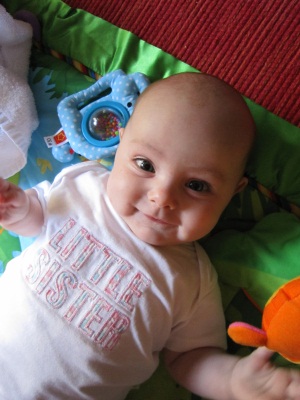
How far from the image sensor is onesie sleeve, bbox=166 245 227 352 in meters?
0.97

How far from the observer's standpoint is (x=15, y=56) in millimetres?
1239

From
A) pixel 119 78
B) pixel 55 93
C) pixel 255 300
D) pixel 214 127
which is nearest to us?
pixel 214 127

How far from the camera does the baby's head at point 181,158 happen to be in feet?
2.82

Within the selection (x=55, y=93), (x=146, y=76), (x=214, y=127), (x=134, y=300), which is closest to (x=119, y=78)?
(x=146, y=76)

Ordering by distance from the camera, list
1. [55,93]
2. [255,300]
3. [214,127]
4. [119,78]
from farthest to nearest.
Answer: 1. [55,93]
2. [119,78]
3. [255,300]
4. [214,127]

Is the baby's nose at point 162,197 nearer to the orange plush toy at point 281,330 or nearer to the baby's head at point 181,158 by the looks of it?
the baby's head at point 181,158

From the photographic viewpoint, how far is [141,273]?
948mm

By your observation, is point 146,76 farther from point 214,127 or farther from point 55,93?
point 214,127

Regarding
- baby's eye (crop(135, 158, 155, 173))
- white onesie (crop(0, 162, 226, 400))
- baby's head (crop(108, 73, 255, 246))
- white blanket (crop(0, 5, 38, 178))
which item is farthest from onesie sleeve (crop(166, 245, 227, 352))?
white blanket (crop(0, 5, 38, 178))

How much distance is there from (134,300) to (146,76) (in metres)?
0.52

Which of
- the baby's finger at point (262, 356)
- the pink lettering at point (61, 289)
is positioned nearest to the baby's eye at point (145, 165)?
the pink lettering at point (61, 289)

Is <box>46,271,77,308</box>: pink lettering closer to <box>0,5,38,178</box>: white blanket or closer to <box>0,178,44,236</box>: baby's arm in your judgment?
<box>0,178,44,236</box>: baby's arm

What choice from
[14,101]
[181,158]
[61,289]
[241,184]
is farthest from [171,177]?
[14,101]

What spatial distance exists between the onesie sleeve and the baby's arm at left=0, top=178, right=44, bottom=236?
0.35 meters
